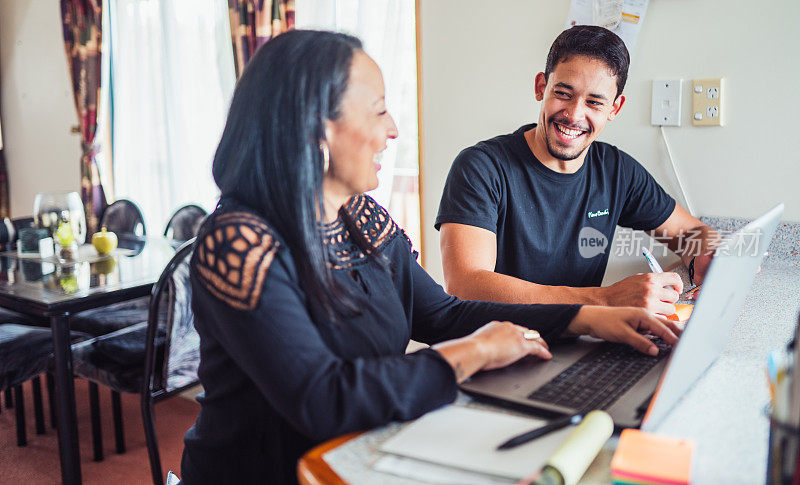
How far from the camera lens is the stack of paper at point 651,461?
641 millimetres

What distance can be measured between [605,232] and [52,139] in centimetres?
380

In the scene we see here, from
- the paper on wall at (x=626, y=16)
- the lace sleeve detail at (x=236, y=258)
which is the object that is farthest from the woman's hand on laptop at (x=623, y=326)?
the paper on wall at (x=626, y=16)

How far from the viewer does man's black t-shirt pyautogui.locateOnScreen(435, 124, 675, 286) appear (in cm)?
168

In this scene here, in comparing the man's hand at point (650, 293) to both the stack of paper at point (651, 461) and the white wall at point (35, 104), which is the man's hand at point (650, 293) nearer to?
the stack of paper at point (651, 461)

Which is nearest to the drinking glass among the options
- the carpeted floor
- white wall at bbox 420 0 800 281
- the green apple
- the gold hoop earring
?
the green apple

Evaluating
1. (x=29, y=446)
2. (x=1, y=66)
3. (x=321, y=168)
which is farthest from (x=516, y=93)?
(x=1, y=66)

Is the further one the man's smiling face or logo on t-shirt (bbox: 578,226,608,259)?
logo on t-shirt (bbox: 578,226,608,259)

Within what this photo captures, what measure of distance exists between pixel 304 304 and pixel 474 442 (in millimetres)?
345

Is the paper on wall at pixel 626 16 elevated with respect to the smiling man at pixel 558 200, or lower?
elevated

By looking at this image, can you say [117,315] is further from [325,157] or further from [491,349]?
[491,349]

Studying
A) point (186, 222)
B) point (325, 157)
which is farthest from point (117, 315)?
point (325, 157)

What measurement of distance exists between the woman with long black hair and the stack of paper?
257 mm

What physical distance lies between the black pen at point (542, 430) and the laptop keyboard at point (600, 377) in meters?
0.05

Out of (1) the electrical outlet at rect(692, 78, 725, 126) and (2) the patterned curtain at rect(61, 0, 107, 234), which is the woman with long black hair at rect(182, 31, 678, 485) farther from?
(2) the patterned curtain at rect(61, 0, 107, 234)
